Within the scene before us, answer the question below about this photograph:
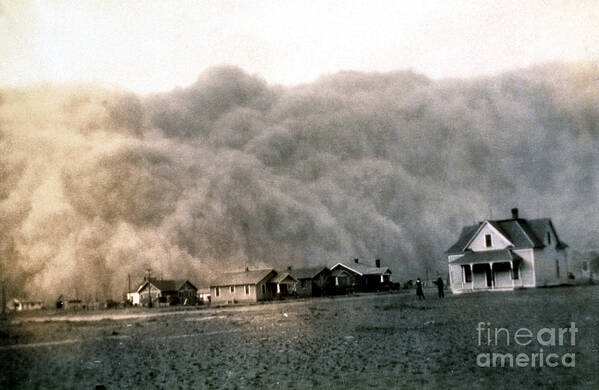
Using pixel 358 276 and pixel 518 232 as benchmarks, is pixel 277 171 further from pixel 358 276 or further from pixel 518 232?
pixel 518 232

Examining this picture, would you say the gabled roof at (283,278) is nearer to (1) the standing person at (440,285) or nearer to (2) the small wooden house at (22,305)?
(1) the standing person at (440,285)

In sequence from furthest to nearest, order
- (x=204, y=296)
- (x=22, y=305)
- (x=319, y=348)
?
(x=204, y=296) < (x=22, y=305) < (x=319, y=348)

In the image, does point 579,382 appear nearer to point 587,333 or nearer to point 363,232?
point 587,333

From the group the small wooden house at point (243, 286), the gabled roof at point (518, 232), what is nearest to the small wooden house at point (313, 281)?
the small wooden house at point (243, 286)

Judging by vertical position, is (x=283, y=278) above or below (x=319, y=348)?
above

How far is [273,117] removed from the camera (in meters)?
8.70

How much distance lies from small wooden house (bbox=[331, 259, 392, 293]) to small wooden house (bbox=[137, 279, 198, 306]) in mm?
2349

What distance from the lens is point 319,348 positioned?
7.21 meters

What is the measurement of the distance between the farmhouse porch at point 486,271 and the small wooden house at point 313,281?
7.12 ft

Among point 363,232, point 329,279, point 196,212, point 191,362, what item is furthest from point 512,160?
point 191,362

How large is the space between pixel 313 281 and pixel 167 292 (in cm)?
338

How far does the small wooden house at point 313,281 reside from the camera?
9.15 m

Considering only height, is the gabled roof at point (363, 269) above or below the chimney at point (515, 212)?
below

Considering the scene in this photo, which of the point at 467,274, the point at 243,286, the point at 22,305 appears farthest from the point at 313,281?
the point at 22,305
